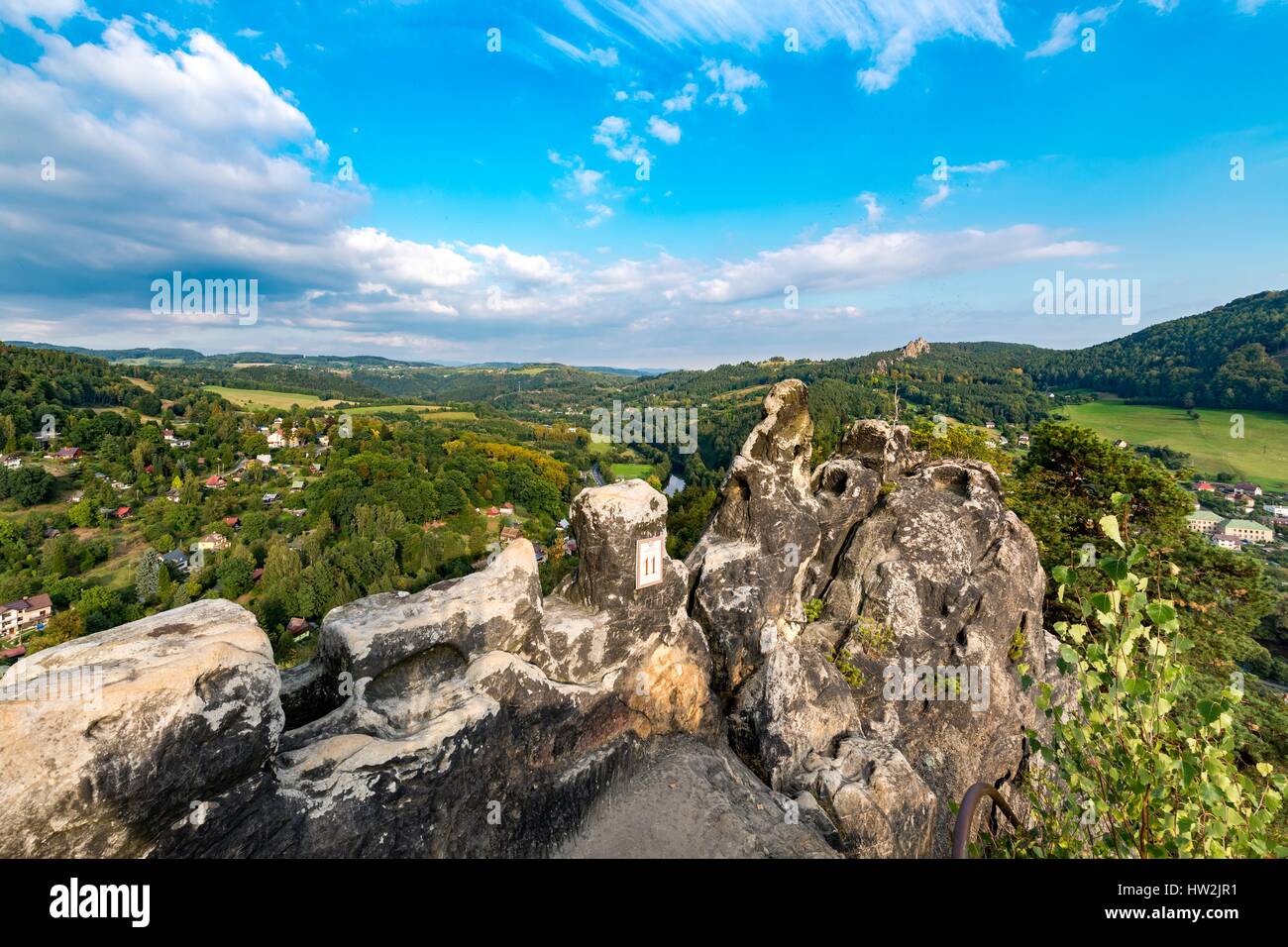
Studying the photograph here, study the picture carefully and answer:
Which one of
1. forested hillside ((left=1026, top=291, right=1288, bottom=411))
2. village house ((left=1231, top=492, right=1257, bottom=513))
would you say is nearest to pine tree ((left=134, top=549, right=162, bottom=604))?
village house ((left=1231, top=492, right=1257, bottom=513))

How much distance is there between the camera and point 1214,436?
78.9 m

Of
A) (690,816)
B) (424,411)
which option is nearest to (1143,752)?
(690,816)

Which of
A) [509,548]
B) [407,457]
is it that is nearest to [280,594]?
[407,457]

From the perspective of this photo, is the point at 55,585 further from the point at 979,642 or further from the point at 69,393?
the point at 979,642

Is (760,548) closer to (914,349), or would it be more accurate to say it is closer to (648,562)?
(648,562)

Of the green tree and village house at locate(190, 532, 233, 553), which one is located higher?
the green tree

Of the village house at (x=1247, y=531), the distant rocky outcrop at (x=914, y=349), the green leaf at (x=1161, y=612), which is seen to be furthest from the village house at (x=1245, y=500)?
the green leaf at (x=1161, y=612)

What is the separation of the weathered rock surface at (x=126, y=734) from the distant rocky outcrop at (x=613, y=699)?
0.7 inches

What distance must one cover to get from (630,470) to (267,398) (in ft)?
398

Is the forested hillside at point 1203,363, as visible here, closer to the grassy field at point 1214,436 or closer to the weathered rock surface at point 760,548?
the grassy field at point 1214,436

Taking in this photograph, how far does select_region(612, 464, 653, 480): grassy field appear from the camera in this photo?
10106 cm

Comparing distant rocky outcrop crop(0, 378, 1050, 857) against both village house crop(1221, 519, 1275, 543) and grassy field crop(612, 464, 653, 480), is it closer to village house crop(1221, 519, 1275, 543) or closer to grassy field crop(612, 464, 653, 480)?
village house crop(1221, 519, 1275, 543)

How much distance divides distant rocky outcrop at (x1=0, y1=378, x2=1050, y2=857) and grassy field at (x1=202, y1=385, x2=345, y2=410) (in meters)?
161
